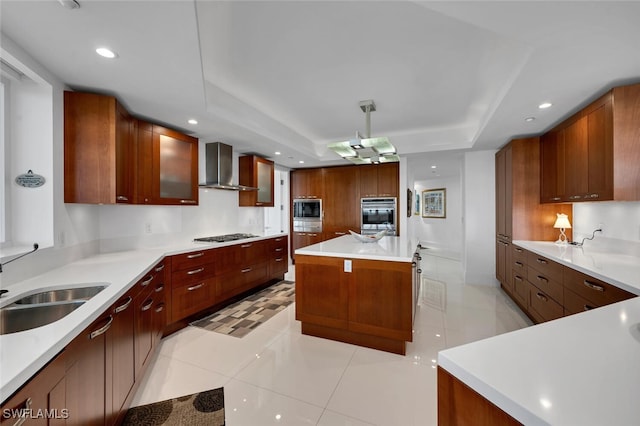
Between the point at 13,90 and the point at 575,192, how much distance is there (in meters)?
4.96

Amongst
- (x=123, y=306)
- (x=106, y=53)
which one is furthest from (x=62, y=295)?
(x=106, y=53)

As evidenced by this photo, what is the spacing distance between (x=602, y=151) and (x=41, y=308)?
420 centimetres

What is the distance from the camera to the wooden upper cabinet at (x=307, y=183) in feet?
18.9

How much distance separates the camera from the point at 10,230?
5.96ft

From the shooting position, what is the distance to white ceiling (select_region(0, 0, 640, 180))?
1.36 m

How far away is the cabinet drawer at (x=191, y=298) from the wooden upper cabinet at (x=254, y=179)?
166 centimetres

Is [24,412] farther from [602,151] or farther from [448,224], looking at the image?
[448,224]

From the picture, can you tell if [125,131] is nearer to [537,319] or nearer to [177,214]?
[177,214]

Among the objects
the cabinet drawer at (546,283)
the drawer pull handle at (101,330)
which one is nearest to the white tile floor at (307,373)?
the cabinet drawer at (546,283)

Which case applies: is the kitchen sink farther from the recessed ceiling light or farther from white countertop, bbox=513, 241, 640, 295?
white countertop, bbox=513, 241, 640, 295

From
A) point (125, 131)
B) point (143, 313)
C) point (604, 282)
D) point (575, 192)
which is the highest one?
point (125, 131)

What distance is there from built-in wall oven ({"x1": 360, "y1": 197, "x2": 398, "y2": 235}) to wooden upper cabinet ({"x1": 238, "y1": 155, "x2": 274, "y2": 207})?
6.50 feet

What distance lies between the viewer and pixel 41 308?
1380mm

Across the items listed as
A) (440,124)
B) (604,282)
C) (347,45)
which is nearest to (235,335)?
(347,45)
